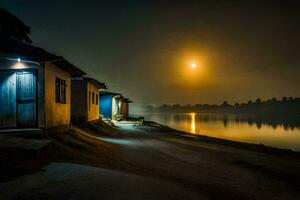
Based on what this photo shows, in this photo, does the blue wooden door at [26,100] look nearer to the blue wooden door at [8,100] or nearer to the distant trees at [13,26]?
the blue wooden door at [8,100]

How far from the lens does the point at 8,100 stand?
12.7 m

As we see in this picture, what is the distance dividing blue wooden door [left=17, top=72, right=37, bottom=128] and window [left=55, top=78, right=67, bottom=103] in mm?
1974

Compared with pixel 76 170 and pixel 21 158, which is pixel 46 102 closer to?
pixel 21 158

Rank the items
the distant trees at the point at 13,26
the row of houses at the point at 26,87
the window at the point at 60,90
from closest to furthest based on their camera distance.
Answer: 1. the row of houses at the point at 26,87
2. the window at the point at 60,90
3. the distant trees at the point at 13,26

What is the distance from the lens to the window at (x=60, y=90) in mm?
14531

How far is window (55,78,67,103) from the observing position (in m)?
14.5

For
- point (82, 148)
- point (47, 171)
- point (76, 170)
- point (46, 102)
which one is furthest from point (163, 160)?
point (46, 102)

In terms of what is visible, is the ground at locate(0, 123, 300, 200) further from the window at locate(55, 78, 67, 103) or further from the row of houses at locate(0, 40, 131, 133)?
the window at locate(55, 78, 67, 103)

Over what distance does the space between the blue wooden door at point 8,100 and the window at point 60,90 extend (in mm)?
2370

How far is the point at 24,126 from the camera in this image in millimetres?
12609

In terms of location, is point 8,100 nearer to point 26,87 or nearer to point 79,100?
point 26,87

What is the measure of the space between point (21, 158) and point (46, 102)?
4165mm

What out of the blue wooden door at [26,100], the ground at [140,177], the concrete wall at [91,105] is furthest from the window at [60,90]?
the concrete wall at [91,105]

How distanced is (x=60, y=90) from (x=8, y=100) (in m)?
3.12
